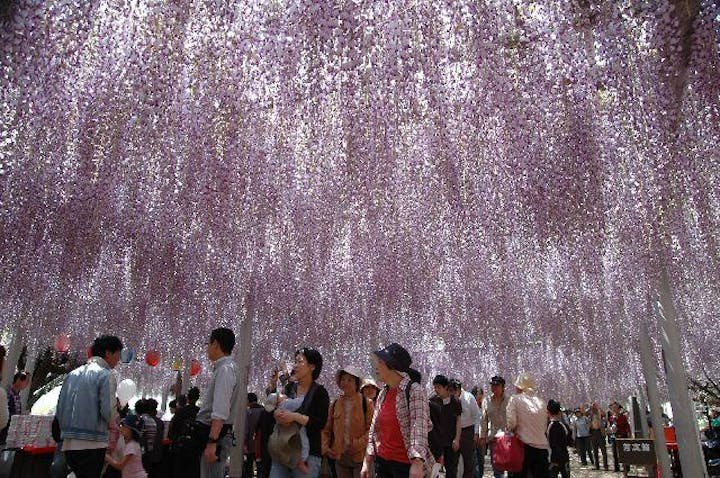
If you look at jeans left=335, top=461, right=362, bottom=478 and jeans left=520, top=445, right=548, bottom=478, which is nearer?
jeans left=335, top=461, right=362, bottom=478

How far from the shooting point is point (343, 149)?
5.77 meters

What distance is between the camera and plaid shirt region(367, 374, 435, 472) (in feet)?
10.1

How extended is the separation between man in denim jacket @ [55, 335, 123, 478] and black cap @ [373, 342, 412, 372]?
1.77 metres

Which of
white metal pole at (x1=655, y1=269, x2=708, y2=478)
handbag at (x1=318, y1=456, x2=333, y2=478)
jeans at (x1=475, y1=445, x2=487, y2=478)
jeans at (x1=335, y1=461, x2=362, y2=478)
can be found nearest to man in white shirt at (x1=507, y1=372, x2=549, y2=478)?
jeans at (x1=335, y1=461, x2=362, y2=478)

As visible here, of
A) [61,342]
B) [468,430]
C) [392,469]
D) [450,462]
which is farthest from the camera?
[61,342]

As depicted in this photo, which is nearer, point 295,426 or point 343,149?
point 295,426

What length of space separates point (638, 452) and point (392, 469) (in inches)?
297

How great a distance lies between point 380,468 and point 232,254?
5012 millimetres

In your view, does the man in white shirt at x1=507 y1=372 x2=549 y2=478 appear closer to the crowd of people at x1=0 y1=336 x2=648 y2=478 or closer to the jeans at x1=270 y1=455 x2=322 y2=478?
the crowd of people at x1=0 y1=336 x2=648 y2=478

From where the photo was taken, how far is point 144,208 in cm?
710

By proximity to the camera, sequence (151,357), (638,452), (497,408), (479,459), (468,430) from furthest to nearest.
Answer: (151,357) < (638,452) < (479,459) < (468,430) < (497,408)

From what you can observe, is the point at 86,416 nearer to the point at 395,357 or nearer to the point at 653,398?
the point at 395,357

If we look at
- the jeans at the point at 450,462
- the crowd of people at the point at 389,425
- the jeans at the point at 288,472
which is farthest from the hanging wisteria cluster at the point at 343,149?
the jeans at the point at 288,472

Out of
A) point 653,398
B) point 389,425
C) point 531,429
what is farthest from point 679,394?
point 389,425
